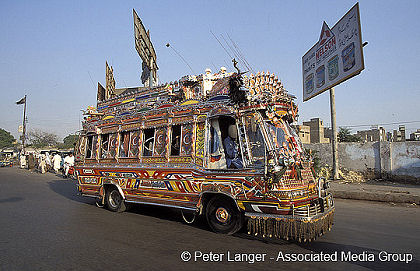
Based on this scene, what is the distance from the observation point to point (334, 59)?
45.2ft

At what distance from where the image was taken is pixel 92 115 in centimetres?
1038

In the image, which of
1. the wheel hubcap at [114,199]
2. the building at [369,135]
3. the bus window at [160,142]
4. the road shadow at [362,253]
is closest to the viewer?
the road shadow at [362,253]

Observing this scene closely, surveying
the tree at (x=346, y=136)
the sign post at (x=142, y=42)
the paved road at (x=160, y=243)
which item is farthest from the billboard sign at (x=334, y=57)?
the tree at (x=346, y=136)

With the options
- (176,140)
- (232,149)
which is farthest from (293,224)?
(176,140)

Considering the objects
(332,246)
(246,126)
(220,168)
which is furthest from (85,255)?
(332,246)

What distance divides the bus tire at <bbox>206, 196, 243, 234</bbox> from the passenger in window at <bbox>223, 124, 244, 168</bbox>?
737 mm

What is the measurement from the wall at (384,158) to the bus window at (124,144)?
13.4m

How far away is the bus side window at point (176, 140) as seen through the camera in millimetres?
6912

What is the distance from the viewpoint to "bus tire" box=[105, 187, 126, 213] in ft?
27.9

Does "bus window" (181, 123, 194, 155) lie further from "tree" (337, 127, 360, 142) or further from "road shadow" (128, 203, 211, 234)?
"tree" (337, 127, 360, 142)

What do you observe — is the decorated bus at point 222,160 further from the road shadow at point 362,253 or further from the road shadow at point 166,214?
the road shadow at point 166,214

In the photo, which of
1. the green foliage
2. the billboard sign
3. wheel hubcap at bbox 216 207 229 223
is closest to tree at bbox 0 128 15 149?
the billboard sign

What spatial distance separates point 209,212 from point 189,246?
3.39ft

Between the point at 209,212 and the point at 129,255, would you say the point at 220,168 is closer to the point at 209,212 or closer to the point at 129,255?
the point at 209,212
